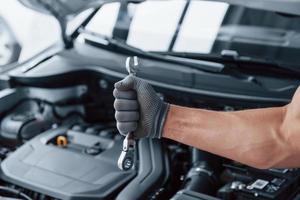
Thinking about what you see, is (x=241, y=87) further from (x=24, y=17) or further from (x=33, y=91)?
(x=24, y=17)

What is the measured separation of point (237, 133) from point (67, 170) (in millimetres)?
562

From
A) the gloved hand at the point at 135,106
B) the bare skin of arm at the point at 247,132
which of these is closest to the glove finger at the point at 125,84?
the gloved hand at the point at 135,106

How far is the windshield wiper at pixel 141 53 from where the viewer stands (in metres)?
1.48

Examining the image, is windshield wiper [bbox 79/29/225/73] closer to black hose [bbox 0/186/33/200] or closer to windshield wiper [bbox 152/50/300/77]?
windshield wiper [bbox 152/50/300/77]

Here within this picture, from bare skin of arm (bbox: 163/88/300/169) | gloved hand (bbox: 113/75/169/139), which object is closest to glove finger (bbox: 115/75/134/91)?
gloved hand (bbox: 113/75/169/139)

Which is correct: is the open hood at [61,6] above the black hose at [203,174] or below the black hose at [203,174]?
above

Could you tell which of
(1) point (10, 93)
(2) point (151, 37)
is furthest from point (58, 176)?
(2) point (151, 37)

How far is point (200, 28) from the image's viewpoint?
161cm

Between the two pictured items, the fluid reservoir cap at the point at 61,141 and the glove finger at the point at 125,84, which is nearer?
the glove finger at the point at 125,84

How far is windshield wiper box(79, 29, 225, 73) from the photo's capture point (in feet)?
4.86

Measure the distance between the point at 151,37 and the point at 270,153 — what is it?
2.60 ft

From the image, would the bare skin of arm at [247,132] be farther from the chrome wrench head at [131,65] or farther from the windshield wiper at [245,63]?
the windshield wiper at [245,63]

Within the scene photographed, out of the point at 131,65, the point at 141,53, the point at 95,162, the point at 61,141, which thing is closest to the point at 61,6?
the point at 141,53

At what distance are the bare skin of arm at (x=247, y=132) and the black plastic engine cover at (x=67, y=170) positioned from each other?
0.34 meters
